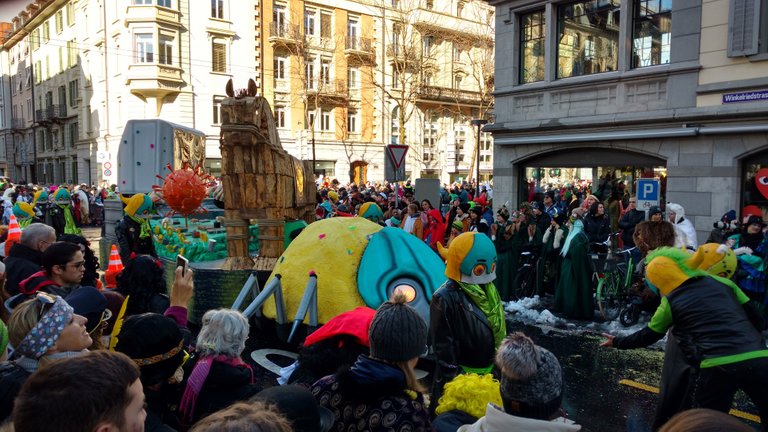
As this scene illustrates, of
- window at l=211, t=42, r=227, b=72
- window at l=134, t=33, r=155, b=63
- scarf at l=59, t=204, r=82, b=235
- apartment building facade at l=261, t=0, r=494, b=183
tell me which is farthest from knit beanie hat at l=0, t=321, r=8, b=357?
window at l=211, t=42, r=227, b=72

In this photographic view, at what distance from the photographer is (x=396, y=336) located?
8.14 feet

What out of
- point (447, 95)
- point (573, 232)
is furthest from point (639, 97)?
point (447, 95)

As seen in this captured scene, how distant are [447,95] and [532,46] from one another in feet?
82.2

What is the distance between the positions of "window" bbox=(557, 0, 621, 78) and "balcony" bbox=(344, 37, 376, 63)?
24152 mm

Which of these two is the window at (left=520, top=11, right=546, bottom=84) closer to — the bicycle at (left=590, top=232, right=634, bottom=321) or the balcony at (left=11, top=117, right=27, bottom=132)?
the bicycle at (left=590, top=232, right=634, bottom=321)

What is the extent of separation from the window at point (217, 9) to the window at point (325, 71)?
6.67 m

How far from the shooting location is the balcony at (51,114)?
42.2 metres

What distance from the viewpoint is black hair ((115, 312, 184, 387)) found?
2615 millimetres

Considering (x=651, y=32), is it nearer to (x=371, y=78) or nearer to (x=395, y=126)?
(x=371, y=78)

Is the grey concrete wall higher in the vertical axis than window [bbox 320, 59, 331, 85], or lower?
lower

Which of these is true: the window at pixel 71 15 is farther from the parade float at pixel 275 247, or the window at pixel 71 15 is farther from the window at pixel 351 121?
the parade float at pixel 275 247

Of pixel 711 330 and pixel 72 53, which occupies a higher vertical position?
pixel 72 53

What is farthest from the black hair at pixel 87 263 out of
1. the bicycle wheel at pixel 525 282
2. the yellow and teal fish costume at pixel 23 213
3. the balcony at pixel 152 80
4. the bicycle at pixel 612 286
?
the balcony at pixel 152 80

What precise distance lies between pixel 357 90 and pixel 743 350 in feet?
121
